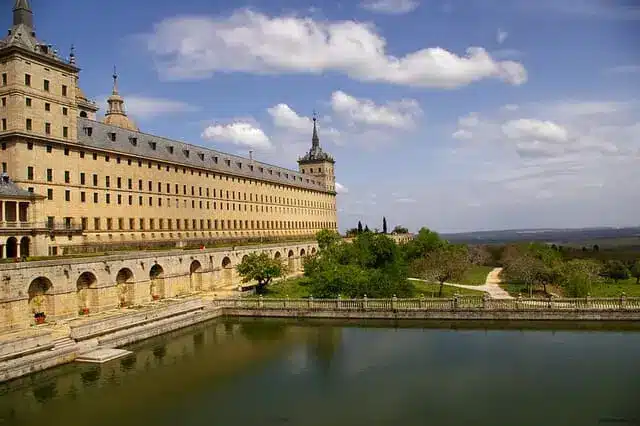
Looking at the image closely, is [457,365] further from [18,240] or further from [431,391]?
[18,240]

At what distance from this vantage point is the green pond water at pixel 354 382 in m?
19.5

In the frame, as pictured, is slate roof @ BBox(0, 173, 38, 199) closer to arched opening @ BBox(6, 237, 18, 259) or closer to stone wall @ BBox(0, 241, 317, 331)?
arched opening @ BBox(6, 237, 18, 259)

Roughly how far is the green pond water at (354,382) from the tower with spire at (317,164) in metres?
77.6

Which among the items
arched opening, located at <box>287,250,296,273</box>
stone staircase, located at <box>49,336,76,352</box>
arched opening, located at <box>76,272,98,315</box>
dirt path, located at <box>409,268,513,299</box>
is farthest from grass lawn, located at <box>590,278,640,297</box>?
stone staircase, located at <box>49,336,76,352</box>

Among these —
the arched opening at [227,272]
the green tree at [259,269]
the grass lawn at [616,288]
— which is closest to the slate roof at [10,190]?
the green tree at [259,269]

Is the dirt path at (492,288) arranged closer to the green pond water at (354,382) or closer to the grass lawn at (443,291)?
the grass lawn at (443,291)

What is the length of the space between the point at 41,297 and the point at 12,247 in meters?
7.06

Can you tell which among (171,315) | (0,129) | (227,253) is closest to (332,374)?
(171,315)

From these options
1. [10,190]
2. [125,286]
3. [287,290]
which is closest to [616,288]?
[287,290]

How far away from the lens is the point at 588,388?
21969mm

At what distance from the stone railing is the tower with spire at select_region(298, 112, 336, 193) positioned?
70093 millimetres

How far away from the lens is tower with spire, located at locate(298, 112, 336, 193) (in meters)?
109

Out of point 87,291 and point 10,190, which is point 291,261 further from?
point 10,190

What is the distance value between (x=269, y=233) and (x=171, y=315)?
153ft
